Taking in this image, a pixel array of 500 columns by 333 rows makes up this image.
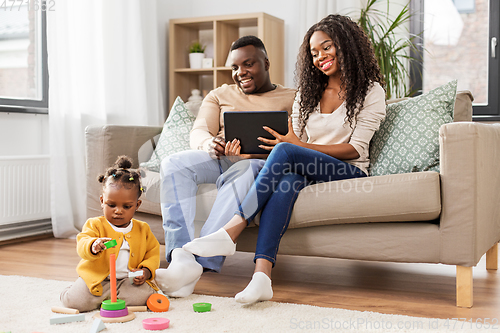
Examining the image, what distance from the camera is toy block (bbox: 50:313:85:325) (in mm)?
A: 1315

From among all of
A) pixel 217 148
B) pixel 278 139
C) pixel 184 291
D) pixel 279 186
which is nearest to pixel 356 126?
pixel 278 139

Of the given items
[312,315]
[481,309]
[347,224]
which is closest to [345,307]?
[312,315]

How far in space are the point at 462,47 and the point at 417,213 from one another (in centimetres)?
214

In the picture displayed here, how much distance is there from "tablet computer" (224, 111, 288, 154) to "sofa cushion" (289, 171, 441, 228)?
272 mm

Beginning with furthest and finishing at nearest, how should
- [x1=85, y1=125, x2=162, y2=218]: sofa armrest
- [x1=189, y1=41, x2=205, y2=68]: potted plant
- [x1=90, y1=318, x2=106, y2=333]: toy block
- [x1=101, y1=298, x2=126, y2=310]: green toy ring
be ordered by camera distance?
[x1=189, y1=41, x2=205, y2=68]: potted plant, [x1=85, y1=125, x2=162, y2=218]: sofa armrest, [x1=101, y1=298, x2=126, y2=310]: green toy ring, [x1=90, y1=318, x2=106, y2=333]: toy block

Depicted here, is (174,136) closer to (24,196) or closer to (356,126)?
(356,126)

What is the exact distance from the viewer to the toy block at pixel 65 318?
4.32 ft

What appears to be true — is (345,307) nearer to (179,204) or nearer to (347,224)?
(347,224)

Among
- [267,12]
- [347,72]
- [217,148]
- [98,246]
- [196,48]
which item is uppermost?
[267,12]

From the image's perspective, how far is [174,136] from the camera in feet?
7.36

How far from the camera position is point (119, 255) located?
1467mm

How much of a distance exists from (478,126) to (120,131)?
55.4 inches

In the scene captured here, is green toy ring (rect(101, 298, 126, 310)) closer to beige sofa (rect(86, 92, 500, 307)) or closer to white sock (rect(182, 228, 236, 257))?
white sock (rect(182, 228, 236, 257))

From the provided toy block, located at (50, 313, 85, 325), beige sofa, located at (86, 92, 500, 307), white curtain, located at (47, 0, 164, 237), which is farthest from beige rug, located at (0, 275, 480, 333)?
white curtain, located at (47, 0, 164, 237)
